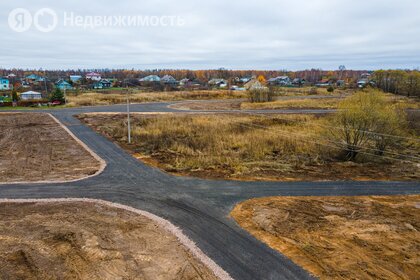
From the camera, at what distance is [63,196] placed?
15109 millimetres

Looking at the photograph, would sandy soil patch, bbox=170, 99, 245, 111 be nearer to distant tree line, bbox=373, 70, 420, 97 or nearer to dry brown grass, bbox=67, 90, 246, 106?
dry brown grass, bbox=67, 90, 246, 106

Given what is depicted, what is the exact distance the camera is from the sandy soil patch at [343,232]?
988cm

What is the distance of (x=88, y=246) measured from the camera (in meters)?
10.6

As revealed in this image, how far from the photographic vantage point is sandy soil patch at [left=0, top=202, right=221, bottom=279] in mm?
9266

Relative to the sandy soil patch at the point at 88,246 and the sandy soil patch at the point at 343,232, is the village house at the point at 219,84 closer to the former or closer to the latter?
the sandy soil patch at the point at 343,232

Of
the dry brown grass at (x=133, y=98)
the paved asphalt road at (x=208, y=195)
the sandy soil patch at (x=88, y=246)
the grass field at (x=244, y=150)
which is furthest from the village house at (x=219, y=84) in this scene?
the sandy soil patch at (x=88, y=246)

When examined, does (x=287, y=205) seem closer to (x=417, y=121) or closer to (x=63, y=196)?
(x=63, y=196)

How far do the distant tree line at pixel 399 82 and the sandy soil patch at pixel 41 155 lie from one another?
7515 cm

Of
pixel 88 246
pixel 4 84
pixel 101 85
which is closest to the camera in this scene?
pixel 88 246

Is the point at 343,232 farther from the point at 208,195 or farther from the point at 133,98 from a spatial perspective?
the point at 133,98

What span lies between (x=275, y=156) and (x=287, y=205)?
35.1 feet

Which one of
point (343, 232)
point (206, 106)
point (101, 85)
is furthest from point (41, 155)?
point (101, 85)

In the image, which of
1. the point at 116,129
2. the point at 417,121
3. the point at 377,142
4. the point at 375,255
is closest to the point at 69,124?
the point at 116,129

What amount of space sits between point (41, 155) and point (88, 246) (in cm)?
1518
